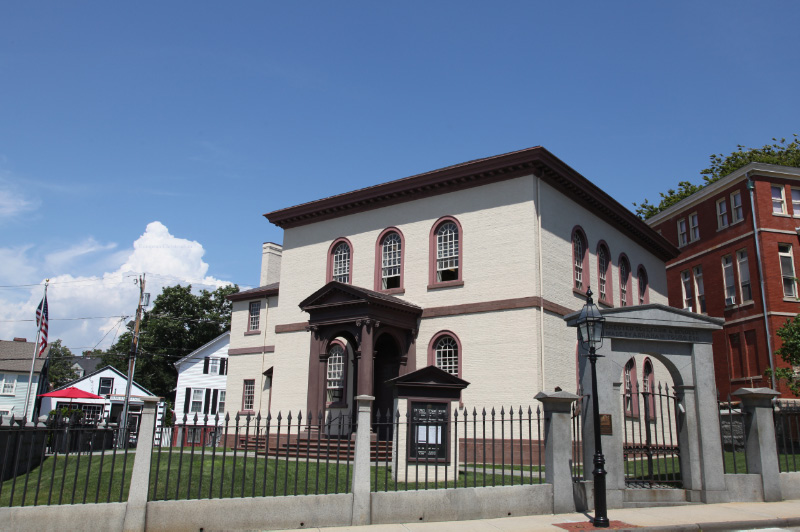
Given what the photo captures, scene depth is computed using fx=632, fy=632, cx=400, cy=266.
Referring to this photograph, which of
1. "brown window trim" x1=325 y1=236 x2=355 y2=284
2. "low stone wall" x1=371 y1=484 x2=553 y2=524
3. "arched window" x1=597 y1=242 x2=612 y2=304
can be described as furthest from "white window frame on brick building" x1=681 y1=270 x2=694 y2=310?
"low stone wall" x1=371 y1=484 x2=553 y2=524

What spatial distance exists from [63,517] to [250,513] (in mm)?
2521

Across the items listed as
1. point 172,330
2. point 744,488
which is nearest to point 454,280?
point 744,488

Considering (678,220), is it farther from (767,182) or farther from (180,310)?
(180,310)

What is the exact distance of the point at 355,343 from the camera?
22.0 metres

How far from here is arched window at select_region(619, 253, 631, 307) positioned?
84.2ft

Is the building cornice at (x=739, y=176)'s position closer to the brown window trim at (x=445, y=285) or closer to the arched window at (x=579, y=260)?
the arched window at (x=579, y=260)

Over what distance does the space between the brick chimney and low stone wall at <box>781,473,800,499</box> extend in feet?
83.0

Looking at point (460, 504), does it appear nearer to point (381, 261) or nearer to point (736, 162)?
point (381, 261)

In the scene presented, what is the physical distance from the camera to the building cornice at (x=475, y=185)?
20578mm

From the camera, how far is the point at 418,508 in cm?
1020

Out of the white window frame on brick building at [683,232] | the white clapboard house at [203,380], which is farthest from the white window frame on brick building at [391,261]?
the white clapboard house at [203,380]

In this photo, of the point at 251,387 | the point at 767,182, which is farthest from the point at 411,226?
the point at 767,182

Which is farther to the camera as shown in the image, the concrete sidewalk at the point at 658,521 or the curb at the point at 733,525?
the concrete sidewalk at the point at 658,521

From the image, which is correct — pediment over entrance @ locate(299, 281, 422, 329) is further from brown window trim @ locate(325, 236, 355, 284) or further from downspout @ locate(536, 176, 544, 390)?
downspout @ locate(536, 176, 544, 390)
